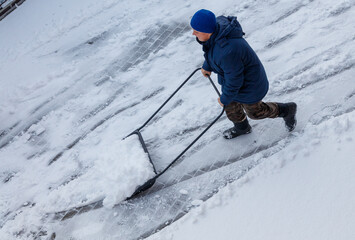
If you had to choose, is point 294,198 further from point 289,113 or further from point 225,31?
point 225,31

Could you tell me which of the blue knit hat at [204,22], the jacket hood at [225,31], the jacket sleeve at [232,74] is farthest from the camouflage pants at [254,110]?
the blue knit hat at [204,22]

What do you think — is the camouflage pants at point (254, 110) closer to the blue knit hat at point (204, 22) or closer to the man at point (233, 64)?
the man at point (233, 64)

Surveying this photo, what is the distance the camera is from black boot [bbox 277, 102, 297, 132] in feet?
10.7

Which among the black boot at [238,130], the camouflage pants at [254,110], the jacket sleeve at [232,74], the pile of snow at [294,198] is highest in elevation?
the jacket sleeve at [232,74]

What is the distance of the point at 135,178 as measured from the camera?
331 centimetres

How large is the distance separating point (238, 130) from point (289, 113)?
56 cm

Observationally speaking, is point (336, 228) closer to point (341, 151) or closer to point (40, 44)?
point (341, 151)

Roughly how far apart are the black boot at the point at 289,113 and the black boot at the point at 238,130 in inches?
15.2

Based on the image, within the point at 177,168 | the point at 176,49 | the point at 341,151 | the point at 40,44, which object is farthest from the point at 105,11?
the point at 341,151

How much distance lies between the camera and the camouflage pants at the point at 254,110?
3.08 m

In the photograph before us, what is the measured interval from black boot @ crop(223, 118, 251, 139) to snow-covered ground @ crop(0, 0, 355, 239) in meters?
0.11

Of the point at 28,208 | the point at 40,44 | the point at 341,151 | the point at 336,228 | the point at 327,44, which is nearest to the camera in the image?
the point at 336,228

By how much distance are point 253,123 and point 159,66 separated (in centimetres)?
163

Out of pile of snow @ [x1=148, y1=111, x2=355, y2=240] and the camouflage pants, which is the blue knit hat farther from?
pile of snow @ [x1=148, y1=111, x2=355, y2=240]
